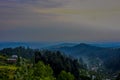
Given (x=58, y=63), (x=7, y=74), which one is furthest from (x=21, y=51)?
(x=7, y=74)

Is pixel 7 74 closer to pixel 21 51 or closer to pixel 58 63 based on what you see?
pixel 58 63

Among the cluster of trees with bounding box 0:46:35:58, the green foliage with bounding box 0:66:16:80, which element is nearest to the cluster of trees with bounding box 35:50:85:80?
the green foliage with bounding box 0:66:16:80

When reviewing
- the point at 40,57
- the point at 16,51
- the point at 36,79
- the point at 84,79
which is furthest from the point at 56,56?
the point at 16,51

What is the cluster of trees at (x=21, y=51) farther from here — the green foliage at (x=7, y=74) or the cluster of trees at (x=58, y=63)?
the green foliage at (x=7, y=74)

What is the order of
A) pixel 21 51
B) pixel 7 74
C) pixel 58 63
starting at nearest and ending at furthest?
1. pixel 7 74
2. pixel 58 63
3. pixel 21 51

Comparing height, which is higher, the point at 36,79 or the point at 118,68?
the point at 36,79

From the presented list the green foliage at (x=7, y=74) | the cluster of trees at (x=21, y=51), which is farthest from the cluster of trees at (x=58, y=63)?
the cluster of trees at (x=21, y=51)

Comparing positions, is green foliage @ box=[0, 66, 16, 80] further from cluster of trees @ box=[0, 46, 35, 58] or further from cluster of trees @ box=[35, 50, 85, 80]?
cluster of trees @ box=[0, 46, 35, 58]

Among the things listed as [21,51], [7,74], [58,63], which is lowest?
[7,74]

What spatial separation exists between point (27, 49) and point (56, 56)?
2903 inches

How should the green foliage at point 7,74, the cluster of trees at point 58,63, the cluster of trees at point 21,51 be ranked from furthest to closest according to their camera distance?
the cluster of trees at point 21,51 < the cluster of trees at point 58,63 < the green foliage at point 7,74

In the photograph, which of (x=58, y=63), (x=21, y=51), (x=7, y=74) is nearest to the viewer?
(x=7, y=74)

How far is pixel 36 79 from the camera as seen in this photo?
3912 cm

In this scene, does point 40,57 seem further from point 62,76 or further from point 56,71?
point 62,76
